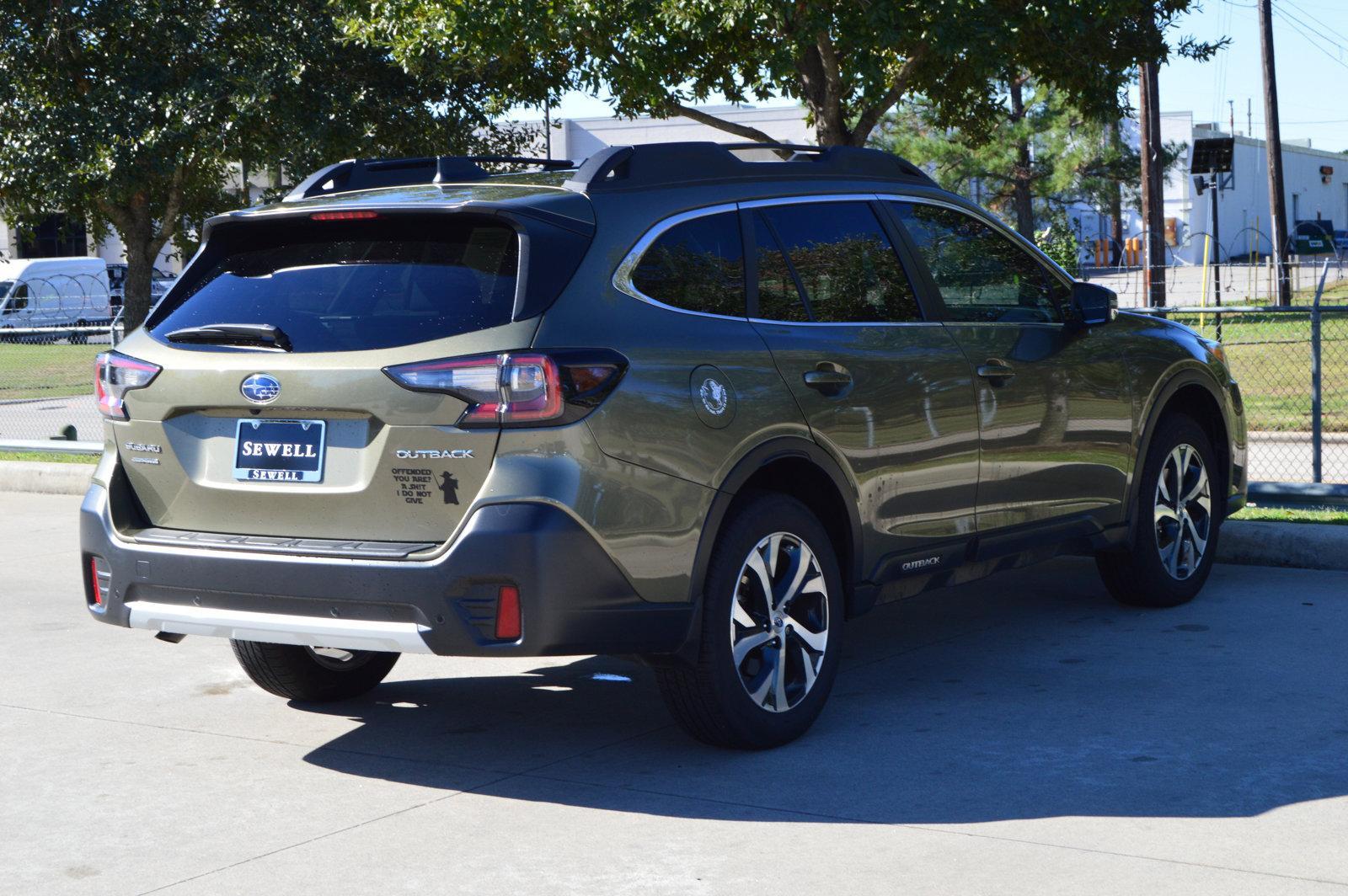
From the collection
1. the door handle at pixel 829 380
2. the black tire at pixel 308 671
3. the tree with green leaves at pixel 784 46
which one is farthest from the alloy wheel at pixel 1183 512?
the tree with green leaves at pixel 784 46

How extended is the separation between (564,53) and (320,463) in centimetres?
1281

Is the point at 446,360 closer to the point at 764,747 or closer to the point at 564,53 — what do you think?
the point at 764,747

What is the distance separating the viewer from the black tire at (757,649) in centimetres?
507

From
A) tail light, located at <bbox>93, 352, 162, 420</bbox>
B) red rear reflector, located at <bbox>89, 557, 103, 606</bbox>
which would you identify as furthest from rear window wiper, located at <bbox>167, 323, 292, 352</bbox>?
red rear reflector, located at <bbox>89, 557, 103, 606</bbox>

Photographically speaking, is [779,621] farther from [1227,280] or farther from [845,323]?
[1227,280]

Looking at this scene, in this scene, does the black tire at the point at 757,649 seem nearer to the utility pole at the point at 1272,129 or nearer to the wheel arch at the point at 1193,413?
the wheel arch at the point at 1193,413

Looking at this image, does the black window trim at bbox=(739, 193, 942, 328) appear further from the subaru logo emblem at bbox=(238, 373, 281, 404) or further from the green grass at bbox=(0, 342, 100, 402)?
the green grass at bbox=(0, 342, 100, 402)

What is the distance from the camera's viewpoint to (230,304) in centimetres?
519

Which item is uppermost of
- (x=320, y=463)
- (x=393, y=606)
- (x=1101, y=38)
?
(x=1101, y=38)

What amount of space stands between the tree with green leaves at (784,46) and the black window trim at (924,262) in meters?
7.91

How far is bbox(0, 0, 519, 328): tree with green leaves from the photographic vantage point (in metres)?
17.7

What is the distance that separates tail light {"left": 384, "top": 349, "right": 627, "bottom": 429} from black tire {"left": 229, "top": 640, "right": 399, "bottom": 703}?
1.77 m

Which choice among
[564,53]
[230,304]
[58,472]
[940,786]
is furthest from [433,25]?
[940,786]

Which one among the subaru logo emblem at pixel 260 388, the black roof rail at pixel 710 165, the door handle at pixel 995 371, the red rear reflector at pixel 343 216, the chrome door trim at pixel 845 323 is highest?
the black roof rail at pixel 710 165
